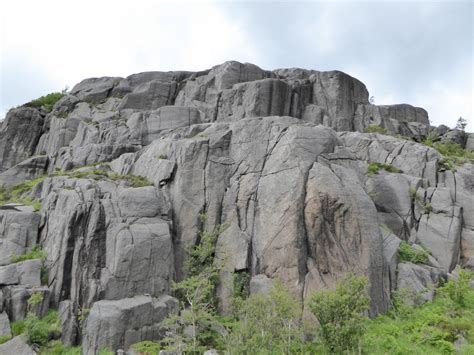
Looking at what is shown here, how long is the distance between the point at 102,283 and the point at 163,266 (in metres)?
3.99

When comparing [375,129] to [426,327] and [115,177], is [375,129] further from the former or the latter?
[115,177]

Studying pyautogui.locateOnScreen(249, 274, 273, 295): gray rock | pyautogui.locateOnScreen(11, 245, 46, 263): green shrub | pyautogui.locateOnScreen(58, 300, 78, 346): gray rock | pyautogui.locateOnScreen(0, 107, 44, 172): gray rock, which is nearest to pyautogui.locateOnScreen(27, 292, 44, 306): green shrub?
pyautogui.locateOnScreen(58, 300, 78, 346): gray rock

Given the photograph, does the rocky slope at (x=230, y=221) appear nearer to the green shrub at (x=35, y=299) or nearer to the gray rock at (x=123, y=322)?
the gray rock at (x=123, y=322)

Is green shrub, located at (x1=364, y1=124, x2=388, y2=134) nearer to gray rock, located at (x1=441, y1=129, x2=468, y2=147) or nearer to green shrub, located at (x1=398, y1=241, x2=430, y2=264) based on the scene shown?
A: gray rock, located at (x1=441, y1=129, x2=468, y2=147)

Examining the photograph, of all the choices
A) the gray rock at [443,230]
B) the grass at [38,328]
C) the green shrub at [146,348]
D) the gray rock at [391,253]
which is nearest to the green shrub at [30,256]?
the grass at [38,328]

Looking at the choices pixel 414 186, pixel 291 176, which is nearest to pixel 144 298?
pixel 291 176

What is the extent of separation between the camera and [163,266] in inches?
1024

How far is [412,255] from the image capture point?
2967 centimetres

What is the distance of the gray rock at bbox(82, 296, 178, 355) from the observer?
71.5ft

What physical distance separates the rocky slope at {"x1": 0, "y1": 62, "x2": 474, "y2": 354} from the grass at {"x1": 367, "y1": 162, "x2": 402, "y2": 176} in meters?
0.19

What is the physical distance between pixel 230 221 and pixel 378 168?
58.0 ft

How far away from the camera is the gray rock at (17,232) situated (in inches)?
1128

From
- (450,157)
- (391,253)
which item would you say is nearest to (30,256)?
(391,253)

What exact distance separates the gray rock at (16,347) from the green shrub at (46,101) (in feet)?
152
